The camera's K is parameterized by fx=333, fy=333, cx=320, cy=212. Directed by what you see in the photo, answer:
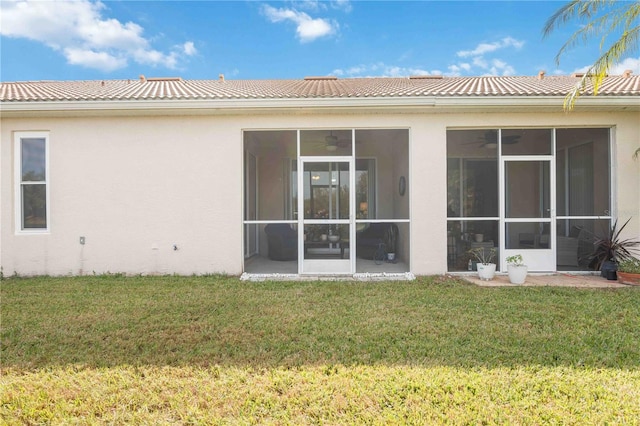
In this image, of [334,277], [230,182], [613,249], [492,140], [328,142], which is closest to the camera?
[613,249]

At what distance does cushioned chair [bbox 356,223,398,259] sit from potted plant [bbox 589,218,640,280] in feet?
13.1

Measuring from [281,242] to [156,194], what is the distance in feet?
9.72

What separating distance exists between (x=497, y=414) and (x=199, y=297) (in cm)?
431

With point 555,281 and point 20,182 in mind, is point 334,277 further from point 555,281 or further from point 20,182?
point 20,182

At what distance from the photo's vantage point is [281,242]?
26.7 ft

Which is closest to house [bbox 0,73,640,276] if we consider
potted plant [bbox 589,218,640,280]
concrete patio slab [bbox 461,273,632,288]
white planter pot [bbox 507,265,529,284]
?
potted plant [bbox 589,218,640,280]

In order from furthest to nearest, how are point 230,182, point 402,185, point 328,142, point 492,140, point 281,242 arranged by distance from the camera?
point 281,242
point 402,185
point 492,140
point 328,142
point 230,182

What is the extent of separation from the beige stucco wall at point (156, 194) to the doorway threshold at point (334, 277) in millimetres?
373

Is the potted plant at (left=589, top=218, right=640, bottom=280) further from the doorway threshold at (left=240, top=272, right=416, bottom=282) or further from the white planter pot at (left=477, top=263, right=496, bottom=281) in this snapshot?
the doorway threshold at (left=240, top=272, right=416, bottom=282)

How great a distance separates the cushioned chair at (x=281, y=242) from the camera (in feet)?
25.9

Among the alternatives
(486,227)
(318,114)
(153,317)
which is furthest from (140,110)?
(486,227)

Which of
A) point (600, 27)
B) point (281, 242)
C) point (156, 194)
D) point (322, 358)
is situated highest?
point (600, 27)

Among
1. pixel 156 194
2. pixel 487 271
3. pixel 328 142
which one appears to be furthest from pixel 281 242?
pixel 487 271

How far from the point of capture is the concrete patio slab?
5871mm
